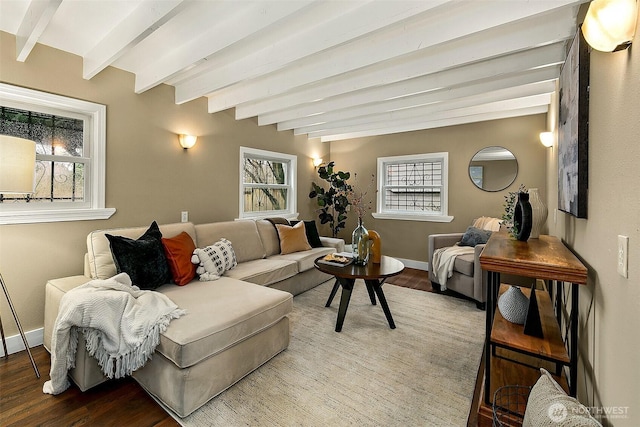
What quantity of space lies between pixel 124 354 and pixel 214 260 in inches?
47.3

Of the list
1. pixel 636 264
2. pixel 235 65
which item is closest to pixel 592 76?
pixel 636 264

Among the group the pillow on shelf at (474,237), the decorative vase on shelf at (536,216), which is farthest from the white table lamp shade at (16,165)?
the pillow on shelf at (474,237)

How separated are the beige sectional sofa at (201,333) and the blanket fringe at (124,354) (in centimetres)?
5

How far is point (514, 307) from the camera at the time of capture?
1.69 meters

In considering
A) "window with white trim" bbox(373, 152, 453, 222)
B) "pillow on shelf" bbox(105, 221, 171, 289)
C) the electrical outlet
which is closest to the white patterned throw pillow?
"pillow on shelf" bbox(105, 221, 171, 289)

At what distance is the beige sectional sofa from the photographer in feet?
5.53

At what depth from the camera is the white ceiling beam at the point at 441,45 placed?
193cm

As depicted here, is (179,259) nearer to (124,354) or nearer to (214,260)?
(214,260)

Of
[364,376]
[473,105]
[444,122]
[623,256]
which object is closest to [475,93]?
[473,105]

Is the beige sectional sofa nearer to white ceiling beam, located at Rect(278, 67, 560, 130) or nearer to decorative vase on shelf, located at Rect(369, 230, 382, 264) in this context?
decorative vase on shelf, located at Rect(369, 230, 382, 264)

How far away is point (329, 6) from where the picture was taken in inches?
77.6

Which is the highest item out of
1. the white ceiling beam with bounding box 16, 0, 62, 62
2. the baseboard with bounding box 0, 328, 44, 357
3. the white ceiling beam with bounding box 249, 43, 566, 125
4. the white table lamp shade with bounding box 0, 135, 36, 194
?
the white ceiling beam with bounding box 249, 43, 566, 125

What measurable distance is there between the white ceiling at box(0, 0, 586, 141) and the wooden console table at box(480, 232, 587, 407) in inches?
57.1

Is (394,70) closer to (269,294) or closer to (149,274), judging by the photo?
(269,294)
